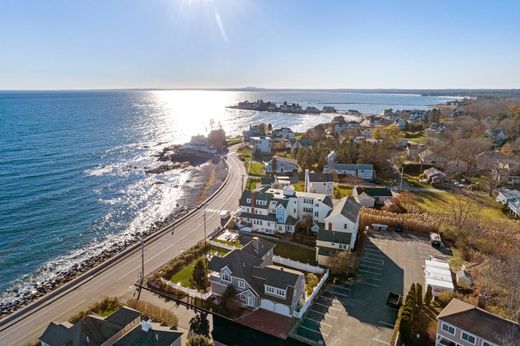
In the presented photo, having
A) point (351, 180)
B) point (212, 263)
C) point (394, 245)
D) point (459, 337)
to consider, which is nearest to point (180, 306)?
point (212, 263)

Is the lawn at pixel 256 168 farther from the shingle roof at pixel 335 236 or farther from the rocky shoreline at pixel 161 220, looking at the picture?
the shingle roof at pixel 335 236

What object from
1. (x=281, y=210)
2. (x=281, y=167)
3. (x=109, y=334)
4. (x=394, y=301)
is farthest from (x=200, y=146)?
(x=109, y=334)

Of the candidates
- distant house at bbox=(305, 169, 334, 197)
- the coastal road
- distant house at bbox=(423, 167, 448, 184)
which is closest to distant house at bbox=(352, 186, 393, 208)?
distant house at bbox=(305, 169, 334, 197)

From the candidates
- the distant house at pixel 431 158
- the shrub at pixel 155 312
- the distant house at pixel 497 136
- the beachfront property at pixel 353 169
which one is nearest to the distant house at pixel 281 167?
the beachfront property at pixel 353 169

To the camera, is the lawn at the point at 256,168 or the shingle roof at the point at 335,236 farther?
the lawn at the point at 256,168

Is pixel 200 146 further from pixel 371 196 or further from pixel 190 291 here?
pixel 190 291

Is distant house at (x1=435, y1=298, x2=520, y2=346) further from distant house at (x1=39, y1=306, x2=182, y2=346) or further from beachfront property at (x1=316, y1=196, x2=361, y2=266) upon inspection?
distant house at (x1=39, y1=306, x2=182, y2=346)

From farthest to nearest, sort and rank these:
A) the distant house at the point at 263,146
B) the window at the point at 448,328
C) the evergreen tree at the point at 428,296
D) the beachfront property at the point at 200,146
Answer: the beachfront property at the point at 200,146 → the distant house at the point at 263,146 → the evergreen tree at the point at 428,296 → the window at the point at 448,328

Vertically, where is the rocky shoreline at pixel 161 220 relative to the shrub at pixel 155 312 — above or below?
below
